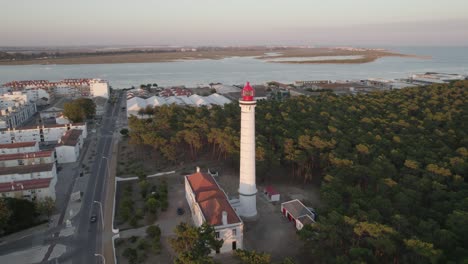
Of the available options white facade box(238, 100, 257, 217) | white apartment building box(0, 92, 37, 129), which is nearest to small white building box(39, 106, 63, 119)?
white apartment building box(0, 92, 37, 129)

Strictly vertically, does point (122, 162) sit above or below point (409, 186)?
below

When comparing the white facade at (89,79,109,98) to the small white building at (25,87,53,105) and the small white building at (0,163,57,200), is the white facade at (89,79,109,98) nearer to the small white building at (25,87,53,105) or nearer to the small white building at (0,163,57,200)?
the small white building at (25,87,53,105)

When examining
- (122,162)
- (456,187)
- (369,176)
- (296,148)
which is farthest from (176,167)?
(456,187)

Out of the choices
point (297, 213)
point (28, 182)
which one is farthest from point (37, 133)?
point (297, 213)

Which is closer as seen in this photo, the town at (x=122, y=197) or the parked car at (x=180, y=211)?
the town at (x=122, y=197)

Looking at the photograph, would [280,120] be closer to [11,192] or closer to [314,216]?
[314,216]

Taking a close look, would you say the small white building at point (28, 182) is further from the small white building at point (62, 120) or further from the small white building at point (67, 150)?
the small white building at point (62, 120)

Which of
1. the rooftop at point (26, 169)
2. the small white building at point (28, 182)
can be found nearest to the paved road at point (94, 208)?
the small white building at point (28, 182)
